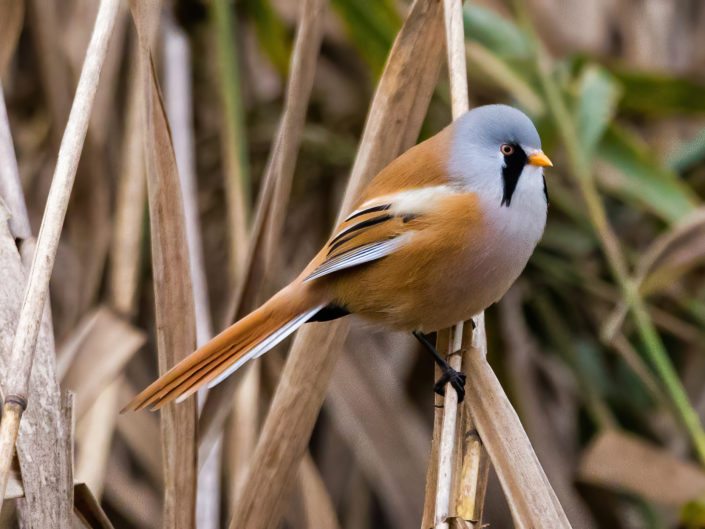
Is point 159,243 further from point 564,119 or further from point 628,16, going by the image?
point 628,16

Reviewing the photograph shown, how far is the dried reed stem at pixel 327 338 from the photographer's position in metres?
1.53

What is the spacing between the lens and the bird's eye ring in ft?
5.32

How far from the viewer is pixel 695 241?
2.18 meters

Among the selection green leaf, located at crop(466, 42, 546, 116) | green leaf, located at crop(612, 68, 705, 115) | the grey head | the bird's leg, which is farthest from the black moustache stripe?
green leaf, located at crop(612, 68, 705, 115)

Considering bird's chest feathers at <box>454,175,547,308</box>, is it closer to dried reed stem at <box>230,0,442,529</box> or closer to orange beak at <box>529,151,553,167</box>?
orange beak at <box>529,151,553,167</box>

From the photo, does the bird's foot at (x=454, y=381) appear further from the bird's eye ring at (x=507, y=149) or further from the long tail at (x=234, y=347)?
the bird's eye ring at (x=507, y=149)

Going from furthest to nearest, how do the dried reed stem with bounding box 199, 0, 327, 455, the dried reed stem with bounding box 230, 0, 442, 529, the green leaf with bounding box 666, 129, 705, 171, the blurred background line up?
1. the green leaf with bounding box 666, 129, 705, 171
2. the blurred background
3. the dried reed stem with bounding box 199, 0, 327, 455
4. the dried reed stem with bounding box 230, 0, 442, 529

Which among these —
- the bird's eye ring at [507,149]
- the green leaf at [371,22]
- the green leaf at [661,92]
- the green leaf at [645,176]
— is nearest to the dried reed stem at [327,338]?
the bird's eye ring at [507,149]

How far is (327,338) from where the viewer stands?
166cm

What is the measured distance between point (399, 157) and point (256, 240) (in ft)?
1.16

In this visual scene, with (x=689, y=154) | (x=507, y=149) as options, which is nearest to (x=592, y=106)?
(x=689, y=154)

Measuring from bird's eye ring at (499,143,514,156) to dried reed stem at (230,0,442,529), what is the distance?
204 millimetres

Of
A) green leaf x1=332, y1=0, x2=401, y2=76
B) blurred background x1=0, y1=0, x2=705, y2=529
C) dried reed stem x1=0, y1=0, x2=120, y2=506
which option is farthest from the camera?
green leaf x1=332, y1=0, x2=401, y2=76

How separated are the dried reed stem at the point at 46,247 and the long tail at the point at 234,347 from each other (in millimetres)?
273
